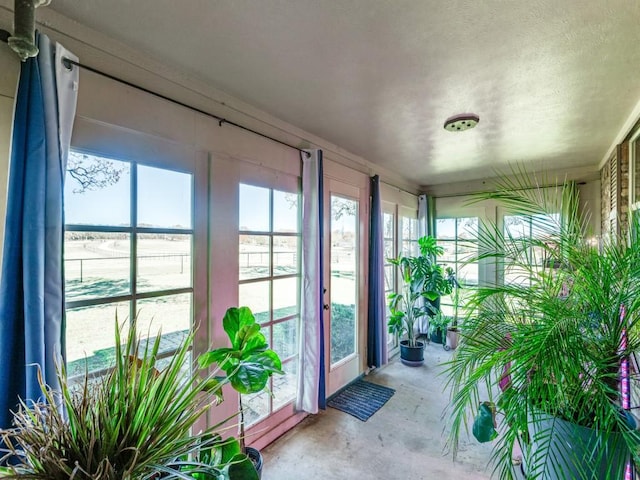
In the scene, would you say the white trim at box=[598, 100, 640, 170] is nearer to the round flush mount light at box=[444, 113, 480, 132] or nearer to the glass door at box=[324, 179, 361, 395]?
the round flush mount light at box=[444, 113, 480, 132]

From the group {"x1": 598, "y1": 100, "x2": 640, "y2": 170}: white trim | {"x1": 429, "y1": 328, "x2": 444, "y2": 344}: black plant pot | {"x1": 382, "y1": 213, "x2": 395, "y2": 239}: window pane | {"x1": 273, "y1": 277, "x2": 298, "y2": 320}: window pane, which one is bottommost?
{"x1": 429, "y1": 328, "x2": 444, "y2": 344}: black plant pot

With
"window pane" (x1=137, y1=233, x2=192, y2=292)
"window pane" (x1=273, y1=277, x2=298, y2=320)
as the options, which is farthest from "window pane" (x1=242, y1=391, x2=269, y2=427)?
"window pane" (x1=137, y1=233, x2=192, y2=292)

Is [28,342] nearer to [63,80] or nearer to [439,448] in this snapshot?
[63,80]

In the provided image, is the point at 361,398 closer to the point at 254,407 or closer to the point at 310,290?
the point at 254,407

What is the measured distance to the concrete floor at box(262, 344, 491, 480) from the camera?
1.79 meters

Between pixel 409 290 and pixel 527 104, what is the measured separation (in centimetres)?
241

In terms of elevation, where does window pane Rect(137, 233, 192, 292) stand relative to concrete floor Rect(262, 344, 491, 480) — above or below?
above

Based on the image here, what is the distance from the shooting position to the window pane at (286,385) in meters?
2.12

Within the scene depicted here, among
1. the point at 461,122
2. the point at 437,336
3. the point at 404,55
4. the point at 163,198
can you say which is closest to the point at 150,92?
the point at 163,198

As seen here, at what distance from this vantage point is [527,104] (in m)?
1.78

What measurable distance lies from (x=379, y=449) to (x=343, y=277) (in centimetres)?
135

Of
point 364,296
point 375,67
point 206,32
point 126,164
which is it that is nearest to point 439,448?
point 364,296

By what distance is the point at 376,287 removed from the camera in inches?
120

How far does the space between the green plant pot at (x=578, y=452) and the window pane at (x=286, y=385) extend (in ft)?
5.23
